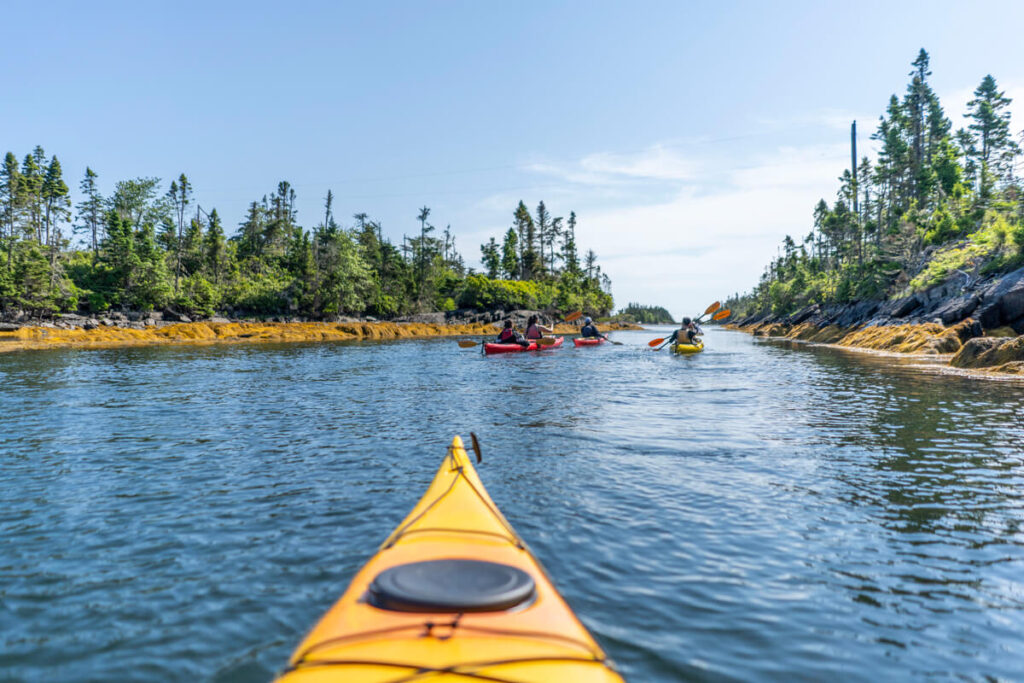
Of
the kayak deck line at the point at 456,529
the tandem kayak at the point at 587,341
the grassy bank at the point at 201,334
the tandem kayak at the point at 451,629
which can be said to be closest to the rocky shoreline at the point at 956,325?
the tandem kayak at the point at 587,341

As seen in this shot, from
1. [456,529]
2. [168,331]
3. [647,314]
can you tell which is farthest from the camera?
[647,314]

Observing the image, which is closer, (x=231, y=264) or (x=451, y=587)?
(x=451, y=587)

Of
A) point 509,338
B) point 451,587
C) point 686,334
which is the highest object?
point 686,334

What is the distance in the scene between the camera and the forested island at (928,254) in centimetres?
2247

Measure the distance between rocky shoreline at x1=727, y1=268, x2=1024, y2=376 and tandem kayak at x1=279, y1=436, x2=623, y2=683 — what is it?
20.1 m

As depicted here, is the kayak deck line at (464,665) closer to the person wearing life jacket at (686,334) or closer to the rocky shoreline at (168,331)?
the person wearing life jacket at (686,334)

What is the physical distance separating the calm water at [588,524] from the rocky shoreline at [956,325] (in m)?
6.08

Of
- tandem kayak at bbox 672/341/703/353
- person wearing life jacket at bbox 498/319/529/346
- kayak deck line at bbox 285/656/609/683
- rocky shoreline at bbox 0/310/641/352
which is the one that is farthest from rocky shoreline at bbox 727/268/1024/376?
rocky shoreline at bbox 0/310/641/352

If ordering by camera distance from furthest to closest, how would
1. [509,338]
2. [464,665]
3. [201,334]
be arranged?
[201,334], [509,338], [464,665]

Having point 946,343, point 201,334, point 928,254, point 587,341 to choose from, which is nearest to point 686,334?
point 587,341

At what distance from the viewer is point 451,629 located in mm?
2842

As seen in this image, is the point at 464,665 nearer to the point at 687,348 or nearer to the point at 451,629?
the point at 451,629

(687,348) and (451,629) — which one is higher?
(687,348)

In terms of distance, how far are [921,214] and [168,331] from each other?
59111 mm
